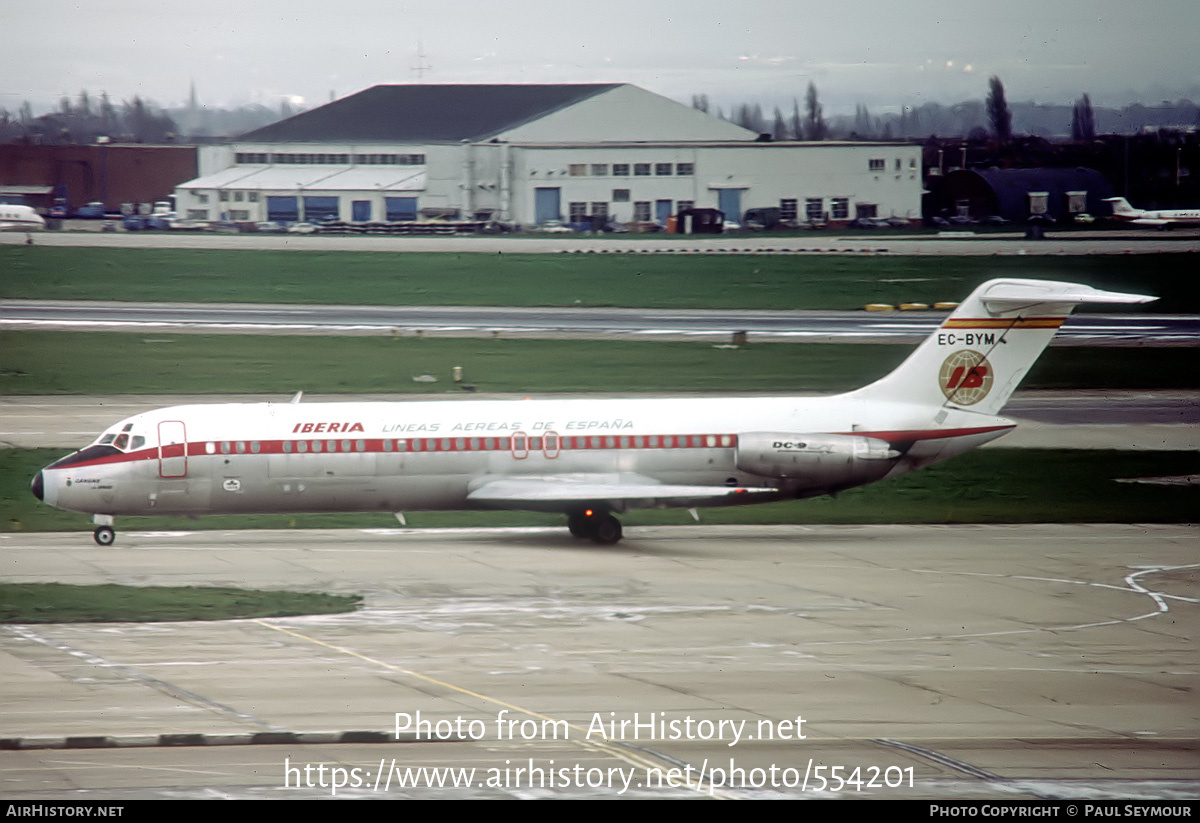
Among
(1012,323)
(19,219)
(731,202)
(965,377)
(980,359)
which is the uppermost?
(731,202)

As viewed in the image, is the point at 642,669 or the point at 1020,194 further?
the point at 1020,194

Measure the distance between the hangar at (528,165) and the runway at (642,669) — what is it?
41.6m

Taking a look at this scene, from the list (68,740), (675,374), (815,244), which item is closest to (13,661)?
(68,740)

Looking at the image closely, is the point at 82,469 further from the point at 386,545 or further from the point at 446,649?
the point at 446,649

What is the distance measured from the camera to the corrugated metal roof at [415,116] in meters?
78.2

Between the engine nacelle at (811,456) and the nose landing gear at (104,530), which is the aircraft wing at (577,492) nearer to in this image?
the engine nacelle at (811,456)

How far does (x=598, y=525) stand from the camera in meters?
33.2

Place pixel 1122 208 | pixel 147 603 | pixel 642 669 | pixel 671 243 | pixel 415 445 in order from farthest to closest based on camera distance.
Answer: pixel 671 243
pixel 1122 208
pixel 415 445
pixel 147 603
pixel 642 669

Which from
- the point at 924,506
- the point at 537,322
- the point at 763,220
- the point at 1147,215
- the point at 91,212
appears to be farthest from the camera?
the point at 91,212

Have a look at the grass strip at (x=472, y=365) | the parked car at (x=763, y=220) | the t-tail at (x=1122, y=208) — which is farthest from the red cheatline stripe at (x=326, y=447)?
the parked car at (x=763, y=220)

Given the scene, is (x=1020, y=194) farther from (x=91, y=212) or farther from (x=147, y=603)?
(x=147, y=603)

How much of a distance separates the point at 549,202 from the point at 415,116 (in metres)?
9.75

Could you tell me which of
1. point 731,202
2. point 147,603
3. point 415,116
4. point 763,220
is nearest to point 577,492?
point 147,603

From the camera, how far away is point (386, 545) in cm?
3334
